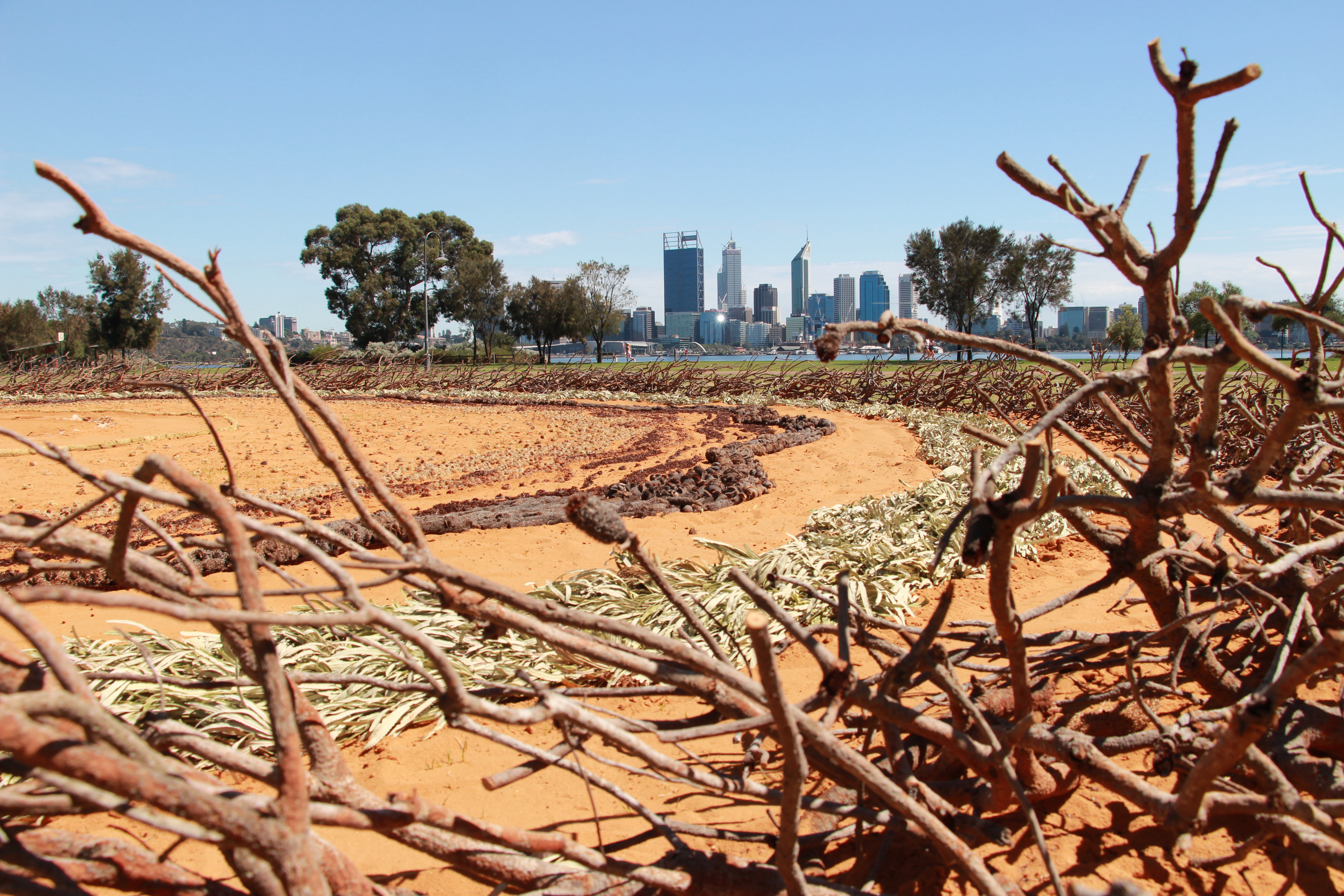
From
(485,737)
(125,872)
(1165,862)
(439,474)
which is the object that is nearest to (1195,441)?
(1165,862)

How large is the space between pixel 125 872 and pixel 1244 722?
166cm

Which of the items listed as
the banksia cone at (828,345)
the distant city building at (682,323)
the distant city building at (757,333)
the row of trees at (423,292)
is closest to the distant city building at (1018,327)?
the row of trees at (423,292)

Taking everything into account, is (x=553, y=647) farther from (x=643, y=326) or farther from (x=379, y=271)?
(x=643, y=326)

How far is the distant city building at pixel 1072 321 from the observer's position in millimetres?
52531

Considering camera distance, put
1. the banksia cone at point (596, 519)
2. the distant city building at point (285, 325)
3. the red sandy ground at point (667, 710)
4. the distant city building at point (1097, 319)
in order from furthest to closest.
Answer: the distant city building at point (285, 325) → the distant city building at point (1097, 319) → the red sandy ground at point (667, 710) → the banksia cone at point (596, 519)

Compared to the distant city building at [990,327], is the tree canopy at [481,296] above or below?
above

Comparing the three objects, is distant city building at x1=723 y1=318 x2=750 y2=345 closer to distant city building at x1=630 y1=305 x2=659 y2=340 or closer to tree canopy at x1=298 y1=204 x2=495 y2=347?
distant city building at x1=630 y1=305 x2=659 y2=340

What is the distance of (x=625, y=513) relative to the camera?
6.85 meters

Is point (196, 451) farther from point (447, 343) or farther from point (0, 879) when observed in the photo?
point (447, 343)

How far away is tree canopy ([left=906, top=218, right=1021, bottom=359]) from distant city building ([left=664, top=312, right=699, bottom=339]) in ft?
331

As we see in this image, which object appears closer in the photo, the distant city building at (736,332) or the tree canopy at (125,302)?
the tree canopy at (125,302)

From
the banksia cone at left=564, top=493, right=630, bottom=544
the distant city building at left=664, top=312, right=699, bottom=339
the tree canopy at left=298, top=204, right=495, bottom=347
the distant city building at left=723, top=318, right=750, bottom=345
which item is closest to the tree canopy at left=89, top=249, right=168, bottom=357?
the tree canopy at left=298, top=204, right=495, bottom=347

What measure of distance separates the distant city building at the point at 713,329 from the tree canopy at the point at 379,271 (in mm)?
79963

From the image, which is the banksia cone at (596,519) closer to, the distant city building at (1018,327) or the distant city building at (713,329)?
the distant city building at (1018,327)
